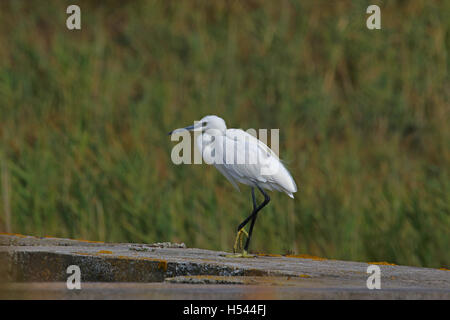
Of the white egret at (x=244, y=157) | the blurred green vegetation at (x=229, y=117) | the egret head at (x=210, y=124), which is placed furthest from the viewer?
the blurred green vegetation at (x=229, y=117)

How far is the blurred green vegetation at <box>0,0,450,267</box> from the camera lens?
723 cm

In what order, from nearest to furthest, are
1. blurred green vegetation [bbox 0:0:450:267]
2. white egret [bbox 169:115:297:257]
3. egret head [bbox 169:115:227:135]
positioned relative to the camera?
1. egret head [bbox 169:115:227:135]
2. white egret [bbox 169:115:297:257]
3. blurred green vegetation [bbox 0:0:450:267]

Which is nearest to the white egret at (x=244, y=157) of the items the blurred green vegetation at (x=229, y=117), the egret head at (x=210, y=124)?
the egret head at (x=210, y=124)

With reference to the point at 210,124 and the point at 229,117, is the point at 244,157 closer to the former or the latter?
the point at 210,124

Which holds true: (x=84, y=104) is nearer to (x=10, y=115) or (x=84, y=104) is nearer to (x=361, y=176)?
(x=10, y=115)

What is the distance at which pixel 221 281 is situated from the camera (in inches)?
155

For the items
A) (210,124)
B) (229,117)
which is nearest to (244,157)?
(210,124)

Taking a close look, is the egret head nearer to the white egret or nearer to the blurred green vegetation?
the white egret

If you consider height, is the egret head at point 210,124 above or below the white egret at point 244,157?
above

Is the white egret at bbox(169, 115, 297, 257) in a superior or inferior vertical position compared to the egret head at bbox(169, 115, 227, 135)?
inferior

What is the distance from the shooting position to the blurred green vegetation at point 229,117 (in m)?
7.23

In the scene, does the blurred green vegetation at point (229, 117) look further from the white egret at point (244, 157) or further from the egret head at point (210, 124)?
the egret head at point (210, 124)

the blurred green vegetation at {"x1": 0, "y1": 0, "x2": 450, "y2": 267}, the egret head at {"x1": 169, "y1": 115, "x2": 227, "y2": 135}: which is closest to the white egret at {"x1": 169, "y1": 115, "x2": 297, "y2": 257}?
the egret head at {"x1": 169, "y1": 115, "x2": 227, "y2": 135}

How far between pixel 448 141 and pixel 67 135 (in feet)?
12.5
